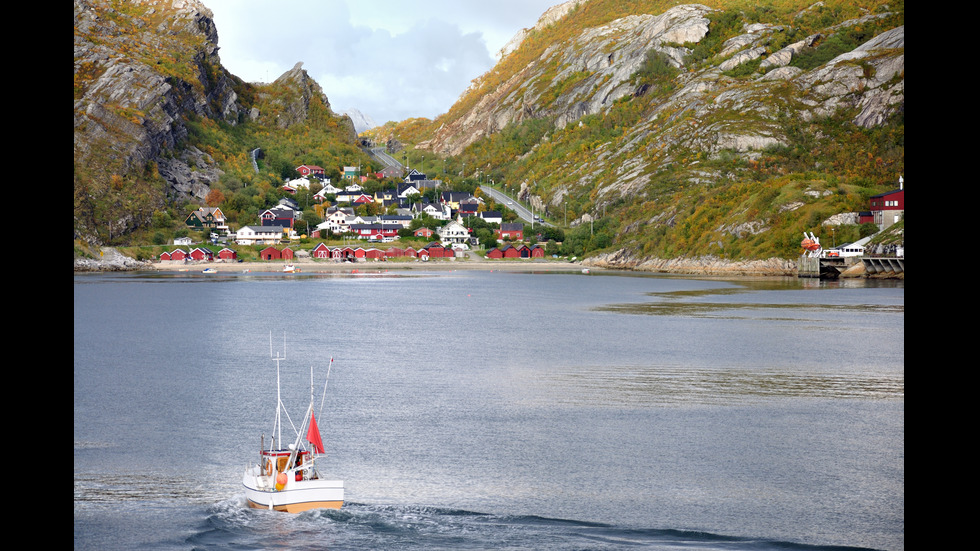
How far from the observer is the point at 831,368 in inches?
1454

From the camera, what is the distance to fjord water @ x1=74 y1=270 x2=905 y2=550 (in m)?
16.7

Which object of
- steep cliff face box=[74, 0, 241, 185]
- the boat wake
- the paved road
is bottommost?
the boat wake

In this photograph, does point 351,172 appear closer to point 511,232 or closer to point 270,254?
point 270,254

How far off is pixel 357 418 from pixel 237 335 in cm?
2570

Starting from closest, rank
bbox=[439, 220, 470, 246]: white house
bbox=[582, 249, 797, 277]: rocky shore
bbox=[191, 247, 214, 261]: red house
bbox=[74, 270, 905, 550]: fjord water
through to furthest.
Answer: bbox=[74, 270, 905, 550]: fjord water, bbox=[582, 249, 797, 277]: rocky shore, bbox=[191, 247, 214, 261]: red house, bbox=[439, 220, 470, 246]: white house

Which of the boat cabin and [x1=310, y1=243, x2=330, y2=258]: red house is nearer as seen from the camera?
the boat cabin

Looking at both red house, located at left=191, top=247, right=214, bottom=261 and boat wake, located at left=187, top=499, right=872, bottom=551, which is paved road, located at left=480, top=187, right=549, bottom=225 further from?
boat wake, located at left=187, top=499, right=872, bottom=551

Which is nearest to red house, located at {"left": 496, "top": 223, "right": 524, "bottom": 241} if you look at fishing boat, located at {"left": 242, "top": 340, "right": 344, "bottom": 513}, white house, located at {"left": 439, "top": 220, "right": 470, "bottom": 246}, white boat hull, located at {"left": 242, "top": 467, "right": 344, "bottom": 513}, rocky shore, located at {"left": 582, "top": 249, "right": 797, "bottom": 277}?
white house, located at {"left": 439, "top": 220, "right": 470, "bottom": 246}

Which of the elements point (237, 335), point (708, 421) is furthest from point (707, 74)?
point (708, 421)

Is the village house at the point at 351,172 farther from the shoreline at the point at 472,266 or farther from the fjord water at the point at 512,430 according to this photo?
the fjord water at the point at 512,430

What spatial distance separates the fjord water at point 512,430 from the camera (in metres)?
16.7

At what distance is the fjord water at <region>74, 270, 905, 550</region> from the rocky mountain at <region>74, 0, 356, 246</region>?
86.7 metres

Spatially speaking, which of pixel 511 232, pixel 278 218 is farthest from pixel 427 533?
pixel 278 218
